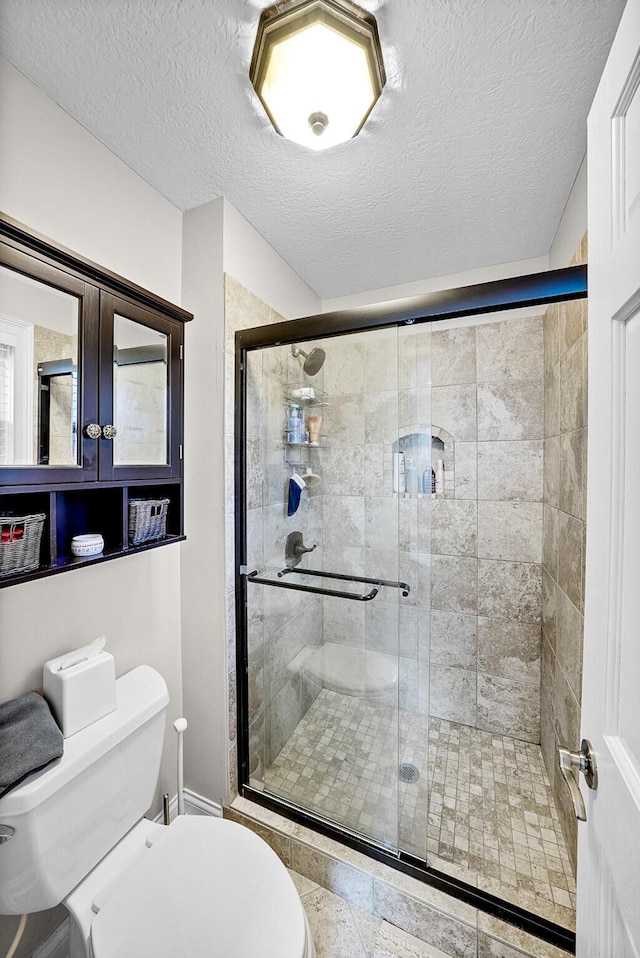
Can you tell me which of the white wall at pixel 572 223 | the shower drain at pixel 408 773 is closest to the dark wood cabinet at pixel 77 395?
the shower drain at pixel 408 773

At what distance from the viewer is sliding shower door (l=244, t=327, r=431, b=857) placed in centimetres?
139

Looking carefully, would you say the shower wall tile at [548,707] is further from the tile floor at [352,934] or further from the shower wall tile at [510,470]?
the tile floor at [352,934]

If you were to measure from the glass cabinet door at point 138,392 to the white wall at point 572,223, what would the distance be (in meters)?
1.43

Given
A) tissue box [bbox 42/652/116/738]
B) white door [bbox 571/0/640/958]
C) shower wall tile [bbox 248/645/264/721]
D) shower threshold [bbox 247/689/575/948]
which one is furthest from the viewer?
shower wall tile [bbox 248/645/264/721]

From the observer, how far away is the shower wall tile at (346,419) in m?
1.46

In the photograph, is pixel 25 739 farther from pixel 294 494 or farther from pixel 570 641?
pixel 570 641

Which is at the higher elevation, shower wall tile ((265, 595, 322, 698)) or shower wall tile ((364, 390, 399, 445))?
shower wall tile ((364, 390, 399, 445))

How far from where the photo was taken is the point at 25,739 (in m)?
0.88

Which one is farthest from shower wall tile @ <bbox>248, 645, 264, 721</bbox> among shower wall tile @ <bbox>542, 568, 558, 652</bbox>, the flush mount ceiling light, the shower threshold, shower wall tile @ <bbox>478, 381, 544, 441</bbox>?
the flush mount ceiling light

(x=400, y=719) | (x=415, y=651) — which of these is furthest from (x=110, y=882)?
(x=415, y=651)

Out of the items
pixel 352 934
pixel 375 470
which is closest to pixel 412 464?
pixel 375 470

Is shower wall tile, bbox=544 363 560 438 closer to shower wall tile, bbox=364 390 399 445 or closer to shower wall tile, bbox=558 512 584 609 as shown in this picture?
shower wall tile, bbox=558 512 584 609

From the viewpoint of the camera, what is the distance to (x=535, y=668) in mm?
1960

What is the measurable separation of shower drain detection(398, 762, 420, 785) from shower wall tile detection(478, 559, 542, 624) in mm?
904
